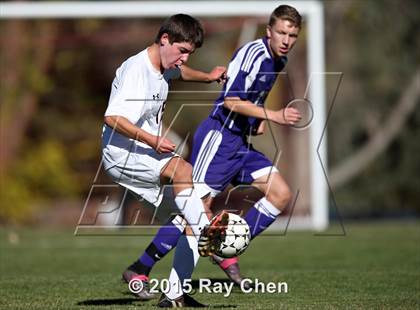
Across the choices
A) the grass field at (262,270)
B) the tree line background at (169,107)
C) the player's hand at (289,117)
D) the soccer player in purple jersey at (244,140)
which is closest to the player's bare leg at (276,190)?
the soccer player in purple jersey at (244,140)

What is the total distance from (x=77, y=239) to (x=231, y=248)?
8.16 meters

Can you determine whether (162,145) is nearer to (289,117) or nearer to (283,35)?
(289,117)

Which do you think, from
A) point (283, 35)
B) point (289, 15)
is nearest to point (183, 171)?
point (283, 35)

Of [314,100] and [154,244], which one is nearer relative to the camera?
[154,244]

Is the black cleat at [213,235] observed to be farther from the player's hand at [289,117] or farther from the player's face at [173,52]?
the player's face at [173,52]

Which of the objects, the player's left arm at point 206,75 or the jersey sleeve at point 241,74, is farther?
the jersey sleeve at point 241,74

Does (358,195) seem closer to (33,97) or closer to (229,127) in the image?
(33,97)

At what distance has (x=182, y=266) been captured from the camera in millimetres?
6438

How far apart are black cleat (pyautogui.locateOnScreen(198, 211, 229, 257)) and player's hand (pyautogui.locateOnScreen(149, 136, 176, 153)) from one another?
0.56 m

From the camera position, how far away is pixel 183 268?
253 inches

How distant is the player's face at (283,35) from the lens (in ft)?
24.8

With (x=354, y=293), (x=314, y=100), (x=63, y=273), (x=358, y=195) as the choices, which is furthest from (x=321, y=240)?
(x=358, y=195)

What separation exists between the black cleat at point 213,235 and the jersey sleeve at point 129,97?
95 centimetres

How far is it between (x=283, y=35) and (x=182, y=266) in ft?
7.43
